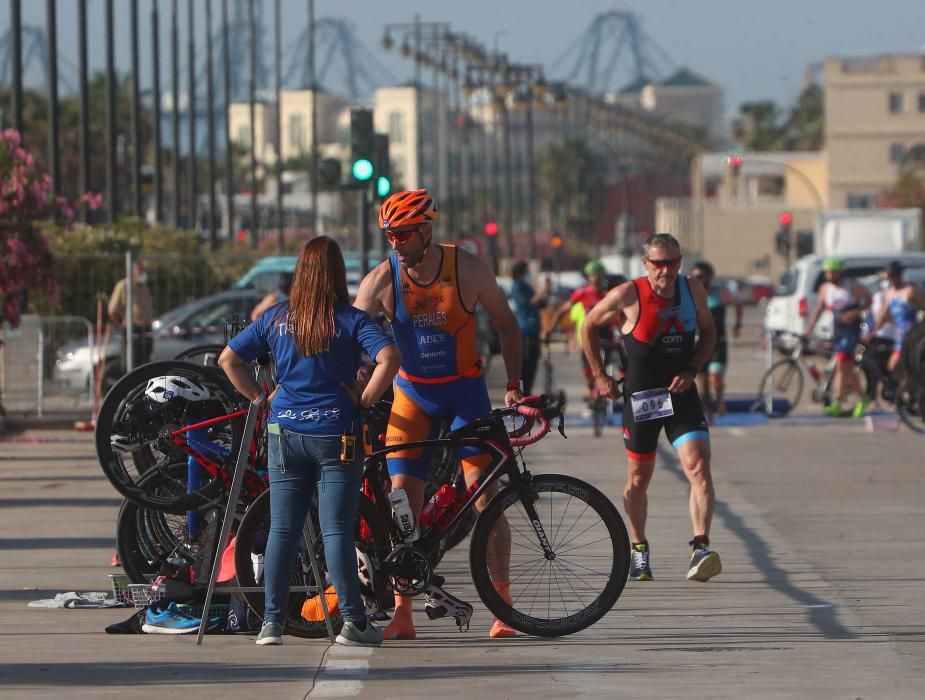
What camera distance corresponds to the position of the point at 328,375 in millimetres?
7781

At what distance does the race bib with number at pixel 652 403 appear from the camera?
10.1m

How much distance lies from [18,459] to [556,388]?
37.4ft

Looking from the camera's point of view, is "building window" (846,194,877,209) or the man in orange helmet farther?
"building window" (846,194,877,209)

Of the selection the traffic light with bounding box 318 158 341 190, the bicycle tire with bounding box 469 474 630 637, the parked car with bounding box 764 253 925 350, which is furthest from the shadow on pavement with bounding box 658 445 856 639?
the parked car with bounding box 764 253 925 350

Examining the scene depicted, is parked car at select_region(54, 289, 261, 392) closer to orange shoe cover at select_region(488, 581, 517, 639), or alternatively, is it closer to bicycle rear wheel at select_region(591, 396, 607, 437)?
bicycle rear wheel at select_region(591, 396, 607, 437)

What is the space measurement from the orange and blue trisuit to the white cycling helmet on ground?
1.03 meters

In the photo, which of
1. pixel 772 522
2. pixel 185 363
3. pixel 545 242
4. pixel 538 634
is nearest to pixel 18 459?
Result: pixel 772 522

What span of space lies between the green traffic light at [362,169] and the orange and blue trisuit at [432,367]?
1194cm

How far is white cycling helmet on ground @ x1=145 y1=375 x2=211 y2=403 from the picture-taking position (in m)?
8.98

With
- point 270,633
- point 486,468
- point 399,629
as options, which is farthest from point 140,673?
point 486,468

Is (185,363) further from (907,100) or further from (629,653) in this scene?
(907,100)

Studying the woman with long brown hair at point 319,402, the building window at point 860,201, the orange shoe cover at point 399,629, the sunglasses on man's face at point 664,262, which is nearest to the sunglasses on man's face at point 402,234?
the woman with long brown hair at point 319,402

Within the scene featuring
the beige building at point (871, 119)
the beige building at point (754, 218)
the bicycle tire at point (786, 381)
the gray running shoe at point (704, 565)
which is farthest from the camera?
the beige building at point (754, 218)

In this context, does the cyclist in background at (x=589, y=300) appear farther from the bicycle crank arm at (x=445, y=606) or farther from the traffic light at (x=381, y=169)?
the bicycle crank arm at (x=445, y=606)
